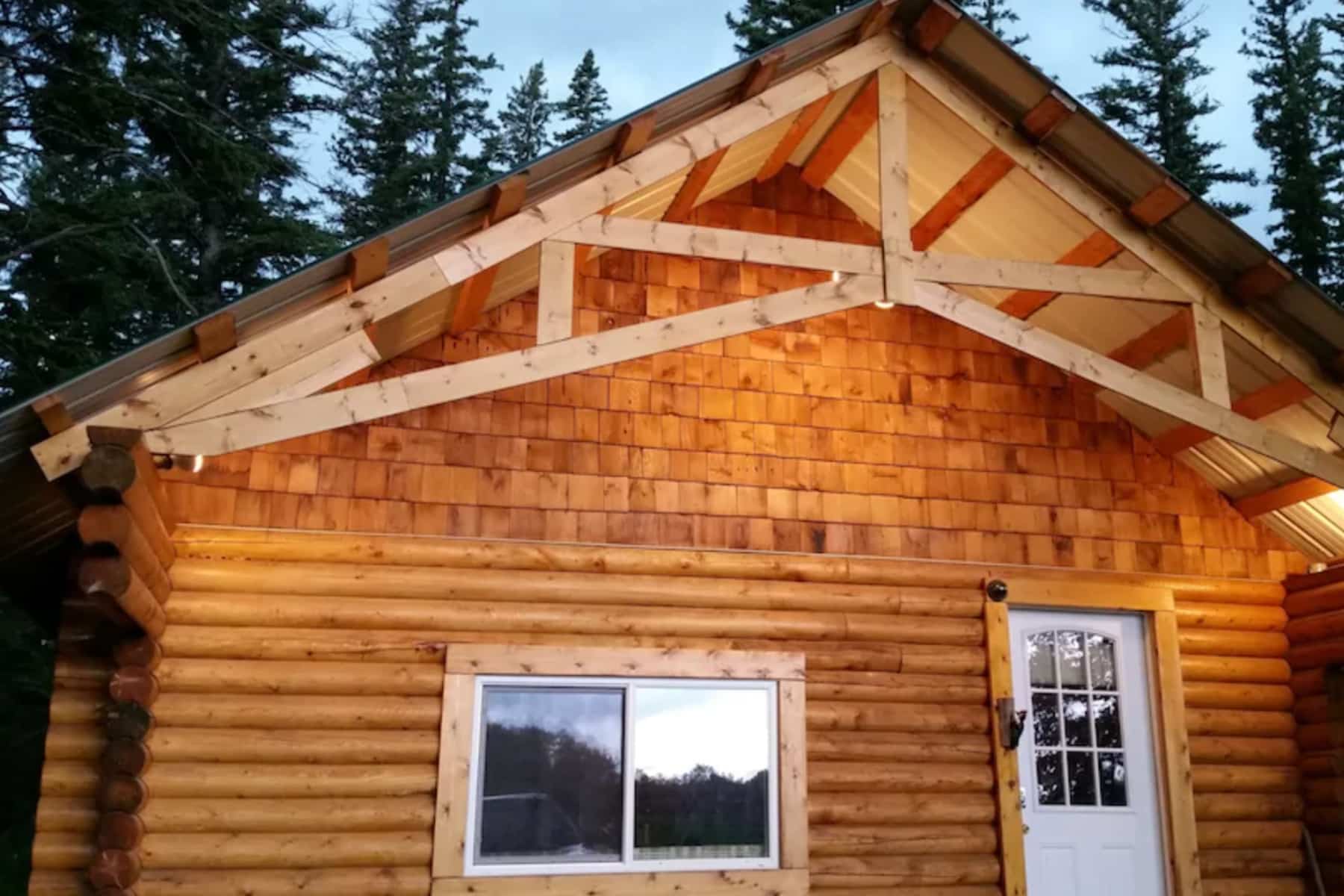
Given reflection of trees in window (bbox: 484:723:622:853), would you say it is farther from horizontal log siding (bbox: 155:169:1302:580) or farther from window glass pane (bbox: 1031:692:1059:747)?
window glass pane (bbox: 1031:692:1059:747)

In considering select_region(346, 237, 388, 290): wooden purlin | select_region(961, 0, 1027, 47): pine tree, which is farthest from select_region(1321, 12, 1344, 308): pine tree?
select_region(346, 237, 388, 290): wooden purlin

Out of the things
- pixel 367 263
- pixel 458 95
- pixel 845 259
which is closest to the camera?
pixel 367 263

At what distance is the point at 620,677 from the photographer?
306 inches

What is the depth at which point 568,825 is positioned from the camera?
7.43m

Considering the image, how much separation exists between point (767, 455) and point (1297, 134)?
16803 mm

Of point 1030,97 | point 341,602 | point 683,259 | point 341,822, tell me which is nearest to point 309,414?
point 341,602

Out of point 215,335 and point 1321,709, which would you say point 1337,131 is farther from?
point 215,335

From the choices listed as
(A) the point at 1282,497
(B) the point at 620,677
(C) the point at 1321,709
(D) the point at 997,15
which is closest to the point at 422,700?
(B) the point at 620,677

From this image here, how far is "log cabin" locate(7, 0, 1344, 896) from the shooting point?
264 inches

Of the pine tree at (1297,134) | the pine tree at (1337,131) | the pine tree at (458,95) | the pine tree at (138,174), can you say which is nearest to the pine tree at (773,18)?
the pine tree at (458,95)

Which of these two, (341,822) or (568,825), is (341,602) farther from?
(568,825)

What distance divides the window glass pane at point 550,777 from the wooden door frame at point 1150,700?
97.3 inches

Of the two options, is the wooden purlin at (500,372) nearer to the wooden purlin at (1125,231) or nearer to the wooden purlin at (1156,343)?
the wooden purlin at (1125,231)

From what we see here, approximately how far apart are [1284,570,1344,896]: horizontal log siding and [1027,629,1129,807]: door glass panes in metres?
1.33
